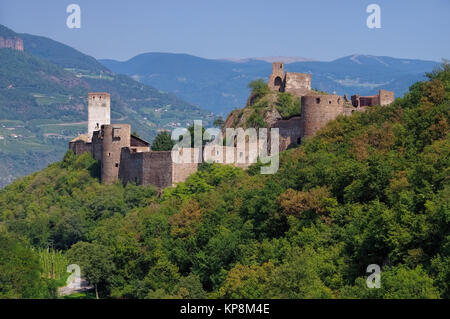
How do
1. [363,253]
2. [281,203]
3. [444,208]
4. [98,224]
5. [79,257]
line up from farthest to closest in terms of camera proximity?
[98,224]
[79,257]
[281,203]
[363,253]
[444,208]

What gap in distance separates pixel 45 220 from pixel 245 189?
23.4 meters

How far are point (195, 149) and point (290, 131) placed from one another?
7.70m

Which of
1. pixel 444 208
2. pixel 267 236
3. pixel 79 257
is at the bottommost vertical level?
pixel 79 257

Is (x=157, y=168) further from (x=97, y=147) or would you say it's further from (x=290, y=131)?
(x=97, y=147)

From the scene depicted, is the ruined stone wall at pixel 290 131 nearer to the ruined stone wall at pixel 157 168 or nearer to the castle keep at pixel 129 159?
the castle keep at pixel 129 159

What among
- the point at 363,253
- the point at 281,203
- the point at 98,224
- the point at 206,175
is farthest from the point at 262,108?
the point at 363,253

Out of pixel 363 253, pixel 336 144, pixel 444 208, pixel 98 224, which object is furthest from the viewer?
pixel 98 224

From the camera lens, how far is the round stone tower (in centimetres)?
6281

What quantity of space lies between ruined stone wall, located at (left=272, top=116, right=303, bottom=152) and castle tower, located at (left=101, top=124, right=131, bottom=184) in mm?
13476

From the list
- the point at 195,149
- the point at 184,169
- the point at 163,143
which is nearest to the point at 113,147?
the point at 163,143

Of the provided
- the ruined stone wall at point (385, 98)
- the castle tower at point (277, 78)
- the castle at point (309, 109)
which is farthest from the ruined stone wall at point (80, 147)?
the ruined stone wall at point (385, 98)

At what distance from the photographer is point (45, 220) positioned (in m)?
76.4

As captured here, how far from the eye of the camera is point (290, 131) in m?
67.3
